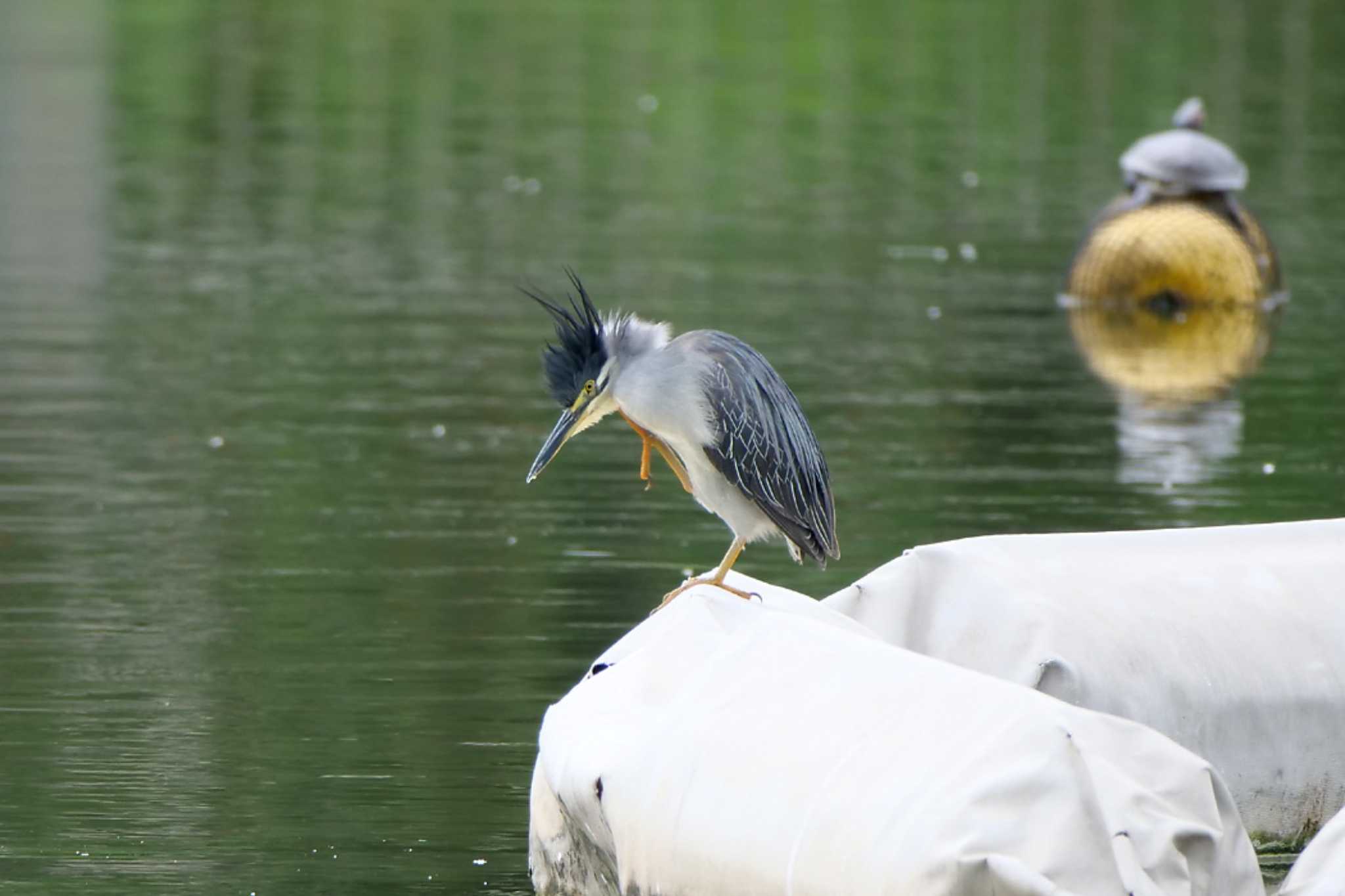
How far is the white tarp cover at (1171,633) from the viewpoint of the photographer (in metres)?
→ 6.45

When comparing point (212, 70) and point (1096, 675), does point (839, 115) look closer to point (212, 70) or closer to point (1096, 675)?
point (212, 70)

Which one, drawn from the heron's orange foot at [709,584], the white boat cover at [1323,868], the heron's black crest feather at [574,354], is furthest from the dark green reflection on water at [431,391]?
the white boat cover at [1323,868]

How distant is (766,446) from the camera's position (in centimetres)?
629

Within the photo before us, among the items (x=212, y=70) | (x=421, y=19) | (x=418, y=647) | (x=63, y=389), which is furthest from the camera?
(x=421, y=19)

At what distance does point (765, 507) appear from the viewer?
6391 millimetres

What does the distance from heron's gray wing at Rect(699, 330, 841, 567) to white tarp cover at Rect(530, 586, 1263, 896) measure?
398 mm

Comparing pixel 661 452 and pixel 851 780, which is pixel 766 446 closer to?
pixel 661 452

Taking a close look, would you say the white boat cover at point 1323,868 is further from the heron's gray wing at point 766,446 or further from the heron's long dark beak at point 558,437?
the heron's long dark beak at point 558,437

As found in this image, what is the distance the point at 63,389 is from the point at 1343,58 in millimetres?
28560

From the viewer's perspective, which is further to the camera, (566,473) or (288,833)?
(566,473)

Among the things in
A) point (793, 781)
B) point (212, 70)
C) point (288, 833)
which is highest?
point (212, 70)

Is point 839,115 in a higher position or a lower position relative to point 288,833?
higher

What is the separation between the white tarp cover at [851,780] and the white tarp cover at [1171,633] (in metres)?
0.64

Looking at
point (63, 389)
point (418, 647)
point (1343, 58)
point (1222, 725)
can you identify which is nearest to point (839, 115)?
point (1343, 58)
